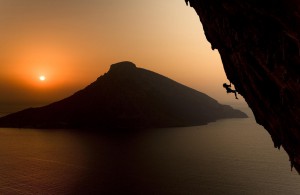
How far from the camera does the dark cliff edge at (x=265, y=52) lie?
12.5m

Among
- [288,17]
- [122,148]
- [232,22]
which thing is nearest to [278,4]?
[288,17]

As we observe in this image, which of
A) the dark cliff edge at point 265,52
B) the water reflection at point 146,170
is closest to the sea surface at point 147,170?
the water reflection at point 146,170

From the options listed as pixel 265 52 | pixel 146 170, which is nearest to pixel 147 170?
pixel 146 170

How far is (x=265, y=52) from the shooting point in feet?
46.2

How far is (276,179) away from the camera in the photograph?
114m

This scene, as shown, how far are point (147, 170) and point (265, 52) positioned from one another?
121815 millimetres

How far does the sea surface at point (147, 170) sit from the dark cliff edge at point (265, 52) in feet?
275

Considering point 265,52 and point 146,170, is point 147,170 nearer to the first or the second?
point 146,170

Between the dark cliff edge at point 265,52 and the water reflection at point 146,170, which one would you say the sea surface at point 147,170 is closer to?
the water reflection at point 146,170

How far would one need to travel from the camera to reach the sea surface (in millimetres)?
103000

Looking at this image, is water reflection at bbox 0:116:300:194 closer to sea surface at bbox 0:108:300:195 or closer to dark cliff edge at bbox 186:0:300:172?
sea surface at bbox 0:108:300:195

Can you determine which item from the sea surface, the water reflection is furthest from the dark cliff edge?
the water reflection

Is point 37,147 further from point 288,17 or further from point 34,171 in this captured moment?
point 288,17

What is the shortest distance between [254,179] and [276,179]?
8.83m
